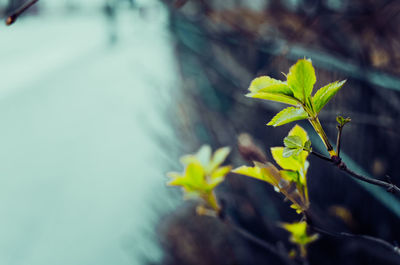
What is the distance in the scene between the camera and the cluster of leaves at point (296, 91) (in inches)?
14.9

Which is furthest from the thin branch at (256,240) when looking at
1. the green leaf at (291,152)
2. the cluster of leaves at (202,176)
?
the green leaf at (291,152)

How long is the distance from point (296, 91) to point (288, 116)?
0.10ft

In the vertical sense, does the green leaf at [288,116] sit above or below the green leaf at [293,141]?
above

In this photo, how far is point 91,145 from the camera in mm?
3795

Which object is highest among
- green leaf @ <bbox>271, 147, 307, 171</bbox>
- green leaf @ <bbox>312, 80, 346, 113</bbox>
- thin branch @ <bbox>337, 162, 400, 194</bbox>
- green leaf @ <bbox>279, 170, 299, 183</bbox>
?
green leaf @ <bbox>312, 80, 346, 113</bbox>

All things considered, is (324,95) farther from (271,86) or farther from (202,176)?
(202,176)

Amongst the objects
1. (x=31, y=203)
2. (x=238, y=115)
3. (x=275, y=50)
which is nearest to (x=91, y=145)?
(x=31, y=203)

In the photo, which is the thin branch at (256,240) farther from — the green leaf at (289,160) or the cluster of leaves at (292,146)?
the green leaf at (289,160)

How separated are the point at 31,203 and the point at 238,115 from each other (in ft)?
7.37

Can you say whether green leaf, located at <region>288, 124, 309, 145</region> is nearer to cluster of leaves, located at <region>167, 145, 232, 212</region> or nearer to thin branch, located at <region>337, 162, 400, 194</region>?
thin branch, located at <region>337, 162, 400, 194</region>

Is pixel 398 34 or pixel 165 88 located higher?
pixel 165 88

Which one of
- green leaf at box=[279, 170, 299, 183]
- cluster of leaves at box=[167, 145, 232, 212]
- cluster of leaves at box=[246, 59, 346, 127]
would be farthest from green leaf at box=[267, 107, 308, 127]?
cluster of leaves at box=[167, 145, 232, 212]

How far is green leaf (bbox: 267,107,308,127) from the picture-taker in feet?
1.27

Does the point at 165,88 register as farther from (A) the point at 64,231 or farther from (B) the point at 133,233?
(A) the point at 64,231
